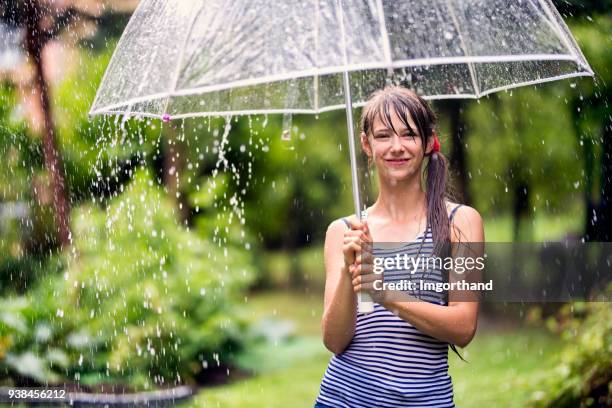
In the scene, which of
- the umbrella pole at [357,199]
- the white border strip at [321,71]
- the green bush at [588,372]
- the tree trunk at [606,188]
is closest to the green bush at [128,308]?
the green bush at [588,372]

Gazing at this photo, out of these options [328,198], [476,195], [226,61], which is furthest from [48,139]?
[226,61]

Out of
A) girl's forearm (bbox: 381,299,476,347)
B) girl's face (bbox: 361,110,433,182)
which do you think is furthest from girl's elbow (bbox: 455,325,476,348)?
girl's face (bbox: 361,110,433,182)

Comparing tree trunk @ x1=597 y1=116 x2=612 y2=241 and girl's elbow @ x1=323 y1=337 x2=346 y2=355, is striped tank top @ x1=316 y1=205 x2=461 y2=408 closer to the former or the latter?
girl's elbow @ x1=323 y1=337 x2=346 y2=355

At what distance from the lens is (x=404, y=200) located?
2.49 meters

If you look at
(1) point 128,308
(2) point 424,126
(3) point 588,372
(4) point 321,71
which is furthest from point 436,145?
(1) point 128,308

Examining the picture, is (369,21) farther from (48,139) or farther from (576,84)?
(48,139)

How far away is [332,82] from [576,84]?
3.68m

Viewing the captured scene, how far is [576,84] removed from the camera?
6773 millimetres

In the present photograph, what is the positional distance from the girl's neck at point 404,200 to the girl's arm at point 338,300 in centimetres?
15

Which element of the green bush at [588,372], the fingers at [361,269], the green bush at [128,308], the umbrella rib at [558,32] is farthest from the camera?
the green bush at [128,308]

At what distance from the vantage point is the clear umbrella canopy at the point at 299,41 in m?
2.38

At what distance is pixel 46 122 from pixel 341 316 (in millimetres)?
5449

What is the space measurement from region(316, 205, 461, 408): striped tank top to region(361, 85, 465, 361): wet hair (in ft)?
0.10

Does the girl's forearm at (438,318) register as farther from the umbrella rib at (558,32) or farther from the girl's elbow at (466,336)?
the umbrella rib at (558,32)
